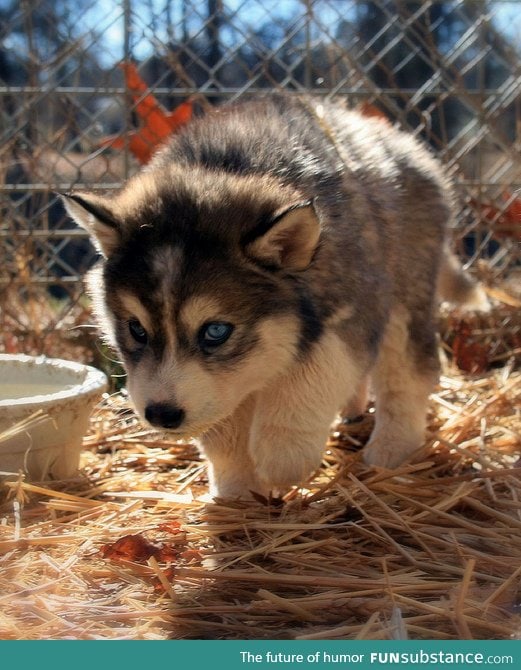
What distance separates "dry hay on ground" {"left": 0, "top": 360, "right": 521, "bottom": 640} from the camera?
3096 mm

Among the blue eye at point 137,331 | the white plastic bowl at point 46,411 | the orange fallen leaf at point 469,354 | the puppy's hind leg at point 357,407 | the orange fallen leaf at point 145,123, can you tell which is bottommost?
the orange fallen leaf at point 469,354

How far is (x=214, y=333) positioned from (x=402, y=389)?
1.61m

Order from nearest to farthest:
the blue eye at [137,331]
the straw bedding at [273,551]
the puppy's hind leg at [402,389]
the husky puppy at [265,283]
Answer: the straw bedding at [273,551], the husky puppy at [265,283], the blue eye at [137,331], the puppy's hind leg at [402,389]

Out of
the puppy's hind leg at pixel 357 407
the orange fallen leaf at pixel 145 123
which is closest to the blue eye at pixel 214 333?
the puppy's hind leg at pixel 357 407

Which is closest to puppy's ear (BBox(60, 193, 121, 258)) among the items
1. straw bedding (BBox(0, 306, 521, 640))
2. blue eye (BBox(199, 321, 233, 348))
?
blue eye (BBox(199, 321, 233, 348))

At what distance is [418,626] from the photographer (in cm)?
301

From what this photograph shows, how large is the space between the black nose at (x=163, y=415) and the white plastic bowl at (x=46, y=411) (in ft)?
3.16

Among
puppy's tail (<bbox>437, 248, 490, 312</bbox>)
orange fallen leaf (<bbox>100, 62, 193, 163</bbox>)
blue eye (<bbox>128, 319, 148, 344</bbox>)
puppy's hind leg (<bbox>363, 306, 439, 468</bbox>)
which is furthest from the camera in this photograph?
orange fallen leaf (<bbox>100, 62, 193, 163</bbox>)

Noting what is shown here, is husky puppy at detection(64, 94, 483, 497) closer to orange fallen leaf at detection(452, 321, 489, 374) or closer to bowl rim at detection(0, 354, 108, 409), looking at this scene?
bowl rim at detection(0, 354, 108, 409)

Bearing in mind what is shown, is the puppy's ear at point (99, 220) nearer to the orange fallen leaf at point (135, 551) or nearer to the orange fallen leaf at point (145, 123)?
the orange fallen leaf at point (135, 551)

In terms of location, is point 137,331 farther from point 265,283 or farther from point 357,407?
point 357,407

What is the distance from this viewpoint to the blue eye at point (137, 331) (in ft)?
12.4

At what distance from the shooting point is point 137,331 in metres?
3.82

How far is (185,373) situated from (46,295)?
3.67m
